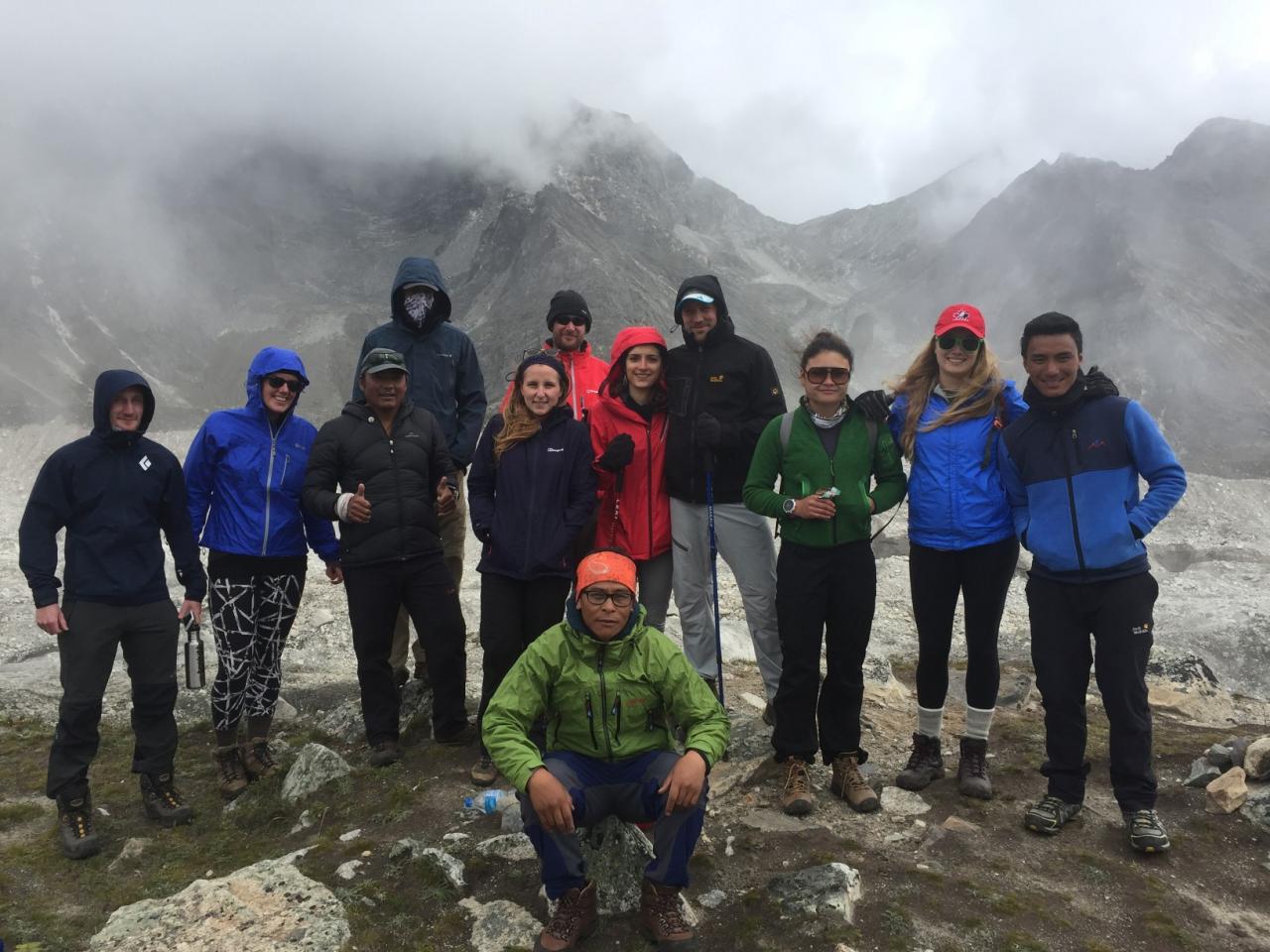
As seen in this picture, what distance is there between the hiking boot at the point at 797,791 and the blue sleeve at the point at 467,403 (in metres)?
3.89

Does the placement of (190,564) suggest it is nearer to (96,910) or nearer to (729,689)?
(96,910)

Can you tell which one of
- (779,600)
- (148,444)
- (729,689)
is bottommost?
(729,689)

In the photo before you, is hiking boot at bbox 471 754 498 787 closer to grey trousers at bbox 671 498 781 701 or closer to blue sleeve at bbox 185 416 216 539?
grey trousers at bbox 671 498 781 701

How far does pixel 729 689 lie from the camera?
31.4ft

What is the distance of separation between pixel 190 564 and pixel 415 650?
304cm

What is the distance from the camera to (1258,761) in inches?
227

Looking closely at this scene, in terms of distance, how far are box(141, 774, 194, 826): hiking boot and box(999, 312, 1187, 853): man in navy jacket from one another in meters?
6.00

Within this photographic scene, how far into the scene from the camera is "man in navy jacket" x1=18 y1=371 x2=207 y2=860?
5590 mm

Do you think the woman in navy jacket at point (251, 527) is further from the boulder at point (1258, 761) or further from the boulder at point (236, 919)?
the boulder at point (1258, 761)

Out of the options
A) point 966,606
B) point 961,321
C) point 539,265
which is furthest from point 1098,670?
point 539,265

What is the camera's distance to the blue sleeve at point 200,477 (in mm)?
6309

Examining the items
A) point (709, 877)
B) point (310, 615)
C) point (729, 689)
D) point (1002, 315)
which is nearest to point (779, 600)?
point (709, 877)

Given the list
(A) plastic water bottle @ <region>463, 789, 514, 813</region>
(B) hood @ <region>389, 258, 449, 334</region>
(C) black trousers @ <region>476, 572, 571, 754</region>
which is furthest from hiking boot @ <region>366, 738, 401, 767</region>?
(B) hood @ <region>389, 258, 449, 334</region>

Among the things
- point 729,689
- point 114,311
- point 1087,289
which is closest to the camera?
point 729,689
